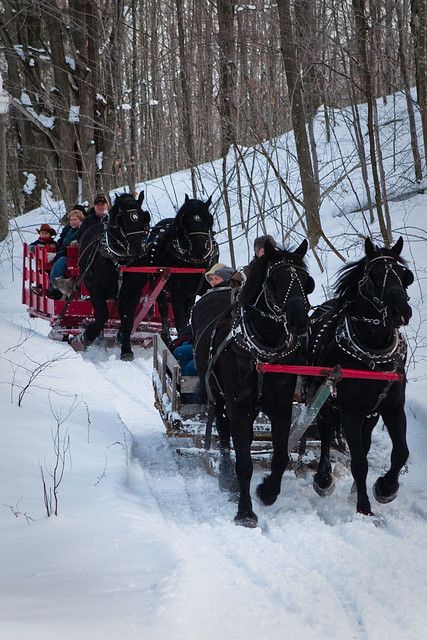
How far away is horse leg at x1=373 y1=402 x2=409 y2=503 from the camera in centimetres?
631

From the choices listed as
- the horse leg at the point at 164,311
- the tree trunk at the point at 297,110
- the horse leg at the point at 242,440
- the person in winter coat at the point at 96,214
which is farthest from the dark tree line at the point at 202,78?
the horse leg at the point at 242,440

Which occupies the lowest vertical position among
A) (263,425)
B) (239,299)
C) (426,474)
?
(426,474)

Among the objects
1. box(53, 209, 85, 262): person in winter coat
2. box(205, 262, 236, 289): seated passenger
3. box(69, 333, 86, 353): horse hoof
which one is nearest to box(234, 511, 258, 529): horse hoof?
box(205, 262, 236, 289): seated passenger

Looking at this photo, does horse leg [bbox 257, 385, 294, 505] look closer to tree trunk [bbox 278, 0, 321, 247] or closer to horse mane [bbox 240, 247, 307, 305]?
horse mane [bbox 240, 247, 307, 305]

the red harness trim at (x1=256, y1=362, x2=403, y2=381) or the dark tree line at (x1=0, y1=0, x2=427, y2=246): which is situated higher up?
the dark tree line at (x1=0, y1=0, x2=427, y2=246)

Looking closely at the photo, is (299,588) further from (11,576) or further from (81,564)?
(11,576)

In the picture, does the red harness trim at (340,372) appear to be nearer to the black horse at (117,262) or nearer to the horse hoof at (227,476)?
the horse hoof at (227,476)

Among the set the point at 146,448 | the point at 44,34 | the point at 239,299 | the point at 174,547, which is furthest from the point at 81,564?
the point at 44,34

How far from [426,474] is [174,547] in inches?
124

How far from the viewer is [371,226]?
17562mm

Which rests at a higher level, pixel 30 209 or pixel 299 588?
pixel 30 209

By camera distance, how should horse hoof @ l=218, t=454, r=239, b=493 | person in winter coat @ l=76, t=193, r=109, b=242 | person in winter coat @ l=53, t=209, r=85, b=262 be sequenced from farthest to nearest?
person in winter coat @ l=53, t=209, r=85, b=262, person in winter coat @ l=76, t=193, r=109, b=242, horse hoof @ l=218, t=454, r=239, b=493

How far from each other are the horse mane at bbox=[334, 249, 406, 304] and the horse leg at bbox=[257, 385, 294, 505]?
31.7 inches

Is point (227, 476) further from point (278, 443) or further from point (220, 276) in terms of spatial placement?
point (220, 276)
